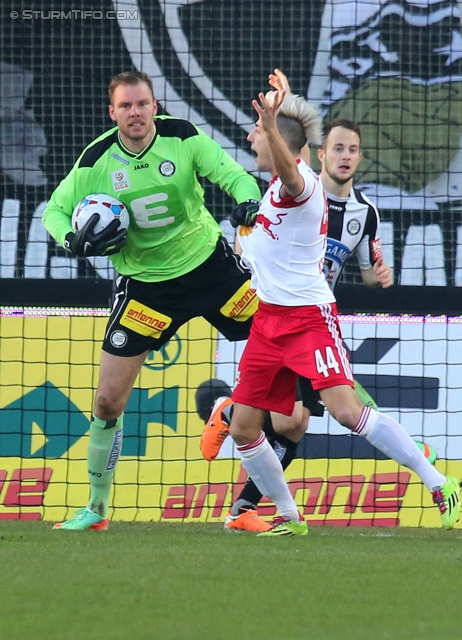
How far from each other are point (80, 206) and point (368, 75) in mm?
5518

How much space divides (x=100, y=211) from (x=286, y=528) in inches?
67.0

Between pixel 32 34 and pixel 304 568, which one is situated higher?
pixel 32 34

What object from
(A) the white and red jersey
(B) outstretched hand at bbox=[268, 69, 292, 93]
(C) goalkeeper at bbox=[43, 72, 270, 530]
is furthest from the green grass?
(B) outstretched hand at bbox=[268, 69, 292, 93]

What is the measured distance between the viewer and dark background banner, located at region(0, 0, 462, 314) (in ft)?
34.8

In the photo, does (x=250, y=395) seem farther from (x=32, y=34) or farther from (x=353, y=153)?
(x=32, y=34)

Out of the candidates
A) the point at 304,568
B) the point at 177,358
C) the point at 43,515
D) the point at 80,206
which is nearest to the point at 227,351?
the point at 177,358

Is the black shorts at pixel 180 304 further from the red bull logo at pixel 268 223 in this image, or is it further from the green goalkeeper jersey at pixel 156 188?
the red bull logo at pixel 268 223

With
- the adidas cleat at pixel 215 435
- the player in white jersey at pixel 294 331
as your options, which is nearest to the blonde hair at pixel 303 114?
the player in white jersey at pixel 294 331

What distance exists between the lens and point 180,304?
6148 millimetres

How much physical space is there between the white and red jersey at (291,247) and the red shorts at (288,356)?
0.20 ft

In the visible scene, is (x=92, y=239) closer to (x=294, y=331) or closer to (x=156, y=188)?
(x=156, y=188)

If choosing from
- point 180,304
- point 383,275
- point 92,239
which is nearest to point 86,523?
point 180,304

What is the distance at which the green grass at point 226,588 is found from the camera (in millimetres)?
3432

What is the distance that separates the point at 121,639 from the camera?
3.28 m
